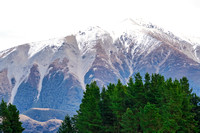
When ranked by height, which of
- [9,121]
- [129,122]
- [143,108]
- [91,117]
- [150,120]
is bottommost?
[150,120]

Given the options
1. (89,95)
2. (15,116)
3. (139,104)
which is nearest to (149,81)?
(139,104)

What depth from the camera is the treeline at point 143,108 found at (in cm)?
6531

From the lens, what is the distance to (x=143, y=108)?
73.1m

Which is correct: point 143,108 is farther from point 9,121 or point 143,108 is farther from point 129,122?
point 9,121

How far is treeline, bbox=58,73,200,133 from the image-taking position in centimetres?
6531

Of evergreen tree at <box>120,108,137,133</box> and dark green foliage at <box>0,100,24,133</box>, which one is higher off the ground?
dark green foliage at <box>0,100,24,133</box>

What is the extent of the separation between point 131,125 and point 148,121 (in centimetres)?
530

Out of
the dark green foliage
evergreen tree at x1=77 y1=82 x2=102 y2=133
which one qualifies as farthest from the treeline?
the dark green foliage

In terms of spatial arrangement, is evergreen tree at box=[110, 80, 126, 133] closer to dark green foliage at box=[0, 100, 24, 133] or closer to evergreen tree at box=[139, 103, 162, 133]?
evergreen tree at box=[139, 103, 162, 133]

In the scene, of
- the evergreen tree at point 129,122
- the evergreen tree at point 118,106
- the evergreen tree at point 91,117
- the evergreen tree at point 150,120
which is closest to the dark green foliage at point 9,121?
the evergreen tree at point 91,117

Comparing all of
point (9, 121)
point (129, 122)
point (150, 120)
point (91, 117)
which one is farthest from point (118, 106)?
point (9, 121)

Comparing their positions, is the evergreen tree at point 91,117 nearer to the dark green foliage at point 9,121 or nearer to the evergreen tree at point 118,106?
the evergreen tree at point 118,106

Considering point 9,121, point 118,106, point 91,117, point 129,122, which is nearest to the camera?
point 129,122

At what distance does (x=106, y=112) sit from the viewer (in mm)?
82312
